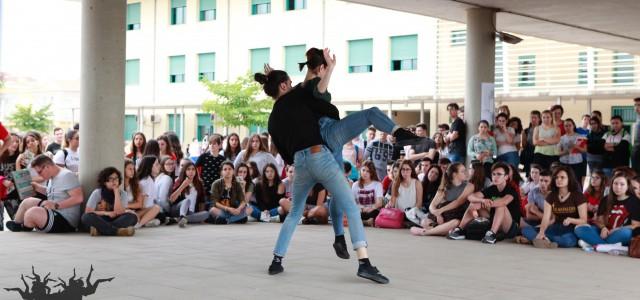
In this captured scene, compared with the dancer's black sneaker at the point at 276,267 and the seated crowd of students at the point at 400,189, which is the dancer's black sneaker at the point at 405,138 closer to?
the dancer's black sneaker at the point at 276,267

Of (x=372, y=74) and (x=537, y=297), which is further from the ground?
(x=372, y=74)

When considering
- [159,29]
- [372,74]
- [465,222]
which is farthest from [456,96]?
[465,222]

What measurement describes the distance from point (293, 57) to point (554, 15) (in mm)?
22103

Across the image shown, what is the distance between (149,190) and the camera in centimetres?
1291

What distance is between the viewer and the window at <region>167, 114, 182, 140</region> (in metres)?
40.5

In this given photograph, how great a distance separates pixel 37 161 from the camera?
1127 centimetres

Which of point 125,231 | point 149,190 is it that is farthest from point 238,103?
point 125,231

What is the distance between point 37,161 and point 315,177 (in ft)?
18.1

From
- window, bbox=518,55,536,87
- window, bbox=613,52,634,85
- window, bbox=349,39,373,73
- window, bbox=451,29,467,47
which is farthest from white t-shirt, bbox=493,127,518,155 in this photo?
window, bbox=349,39,373,73

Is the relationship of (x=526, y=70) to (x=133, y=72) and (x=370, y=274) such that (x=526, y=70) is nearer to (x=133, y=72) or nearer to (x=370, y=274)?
(x=133, y=72)

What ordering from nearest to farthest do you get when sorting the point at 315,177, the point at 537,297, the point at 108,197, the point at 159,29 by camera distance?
the point at 537,297, the point at 315,177, the point at 108,197, the point at 159,29

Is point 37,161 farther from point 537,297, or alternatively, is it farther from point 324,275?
point 537,297

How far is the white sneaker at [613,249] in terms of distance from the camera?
32.2 feet

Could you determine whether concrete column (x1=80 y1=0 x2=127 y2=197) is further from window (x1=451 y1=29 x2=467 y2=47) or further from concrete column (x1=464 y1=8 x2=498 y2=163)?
window (x1=451 y1=29 x2=467 y2=47)
